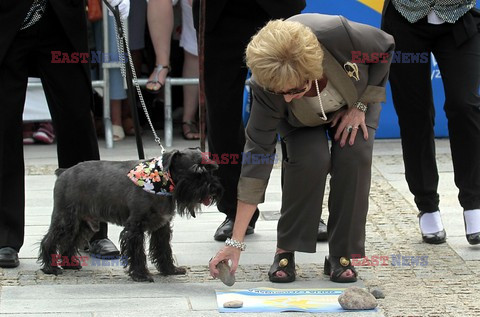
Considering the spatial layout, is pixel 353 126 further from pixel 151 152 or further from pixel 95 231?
pixel 151 152

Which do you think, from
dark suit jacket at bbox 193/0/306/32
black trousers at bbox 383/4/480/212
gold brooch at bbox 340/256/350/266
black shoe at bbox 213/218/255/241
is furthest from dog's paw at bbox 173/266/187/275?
black trousers at bbox 383/4/480/212

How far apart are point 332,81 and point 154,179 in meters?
0.93

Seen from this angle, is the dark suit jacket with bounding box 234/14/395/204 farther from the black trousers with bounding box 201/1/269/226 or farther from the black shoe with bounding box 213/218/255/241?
the black shoe with bounding box 213/218/255/241

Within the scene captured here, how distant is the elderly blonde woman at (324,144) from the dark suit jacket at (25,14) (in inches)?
41.3

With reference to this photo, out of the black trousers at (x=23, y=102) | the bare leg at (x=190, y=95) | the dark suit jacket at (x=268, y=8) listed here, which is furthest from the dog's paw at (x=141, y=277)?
the bare leg at (x=190, y=95)

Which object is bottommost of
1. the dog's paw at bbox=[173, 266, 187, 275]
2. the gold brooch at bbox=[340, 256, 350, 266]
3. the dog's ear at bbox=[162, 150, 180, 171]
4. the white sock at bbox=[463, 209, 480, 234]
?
the dog's paw at bbox=[173, 266, 187, 275]

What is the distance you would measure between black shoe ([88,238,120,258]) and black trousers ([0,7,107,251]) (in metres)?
0.37

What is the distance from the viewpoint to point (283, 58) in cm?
411

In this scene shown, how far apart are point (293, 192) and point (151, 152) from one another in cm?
343

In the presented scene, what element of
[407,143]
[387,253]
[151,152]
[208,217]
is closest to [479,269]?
[387,253]

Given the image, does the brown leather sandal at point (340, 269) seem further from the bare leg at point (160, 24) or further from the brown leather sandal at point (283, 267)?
the bare leg at point (160, 24)

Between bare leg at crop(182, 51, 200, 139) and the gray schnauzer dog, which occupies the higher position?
the gray schnauzer dog

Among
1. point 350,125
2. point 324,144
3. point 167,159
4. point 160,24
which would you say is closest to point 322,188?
point 324,144

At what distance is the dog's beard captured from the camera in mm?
4512
